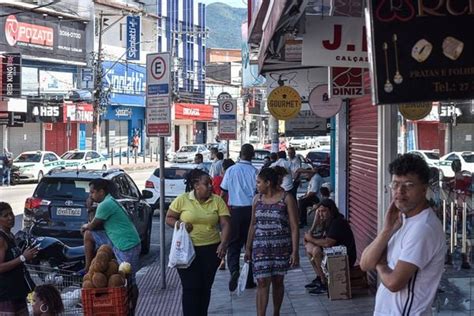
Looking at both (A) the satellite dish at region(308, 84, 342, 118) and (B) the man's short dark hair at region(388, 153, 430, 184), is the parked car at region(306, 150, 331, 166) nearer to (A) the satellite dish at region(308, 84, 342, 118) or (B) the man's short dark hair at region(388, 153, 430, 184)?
(A) the satellite dish at region(308, 84, 342, 118)

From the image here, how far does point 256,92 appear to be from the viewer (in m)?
72.2

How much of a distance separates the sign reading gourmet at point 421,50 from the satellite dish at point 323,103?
7834 millimetres

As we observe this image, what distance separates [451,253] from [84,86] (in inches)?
1764

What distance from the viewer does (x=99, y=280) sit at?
235 inches

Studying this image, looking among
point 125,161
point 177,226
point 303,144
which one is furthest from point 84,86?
point 177,226

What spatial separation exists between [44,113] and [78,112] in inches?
159

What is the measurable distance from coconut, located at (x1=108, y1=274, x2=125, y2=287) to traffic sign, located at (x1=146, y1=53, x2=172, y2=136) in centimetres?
485

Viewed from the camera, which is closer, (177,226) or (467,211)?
(467,211)

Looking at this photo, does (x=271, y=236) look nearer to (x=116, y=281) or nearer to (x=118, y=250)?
(x=118, y=250)

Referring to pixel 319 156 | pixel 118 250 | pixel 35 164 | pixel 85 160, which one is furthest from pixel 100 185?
pixel 85 160

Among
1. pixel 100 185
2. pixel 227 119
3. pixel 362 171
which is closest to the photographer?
pixel 100 185

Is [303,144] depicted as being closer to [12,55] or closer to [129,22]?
[129,22]

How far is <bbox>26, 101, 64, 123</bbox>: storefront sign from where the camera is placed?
43.3 metres

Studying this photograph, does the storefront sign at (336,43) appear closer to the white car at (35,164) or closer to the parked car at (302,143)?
the white car at (35,164)
